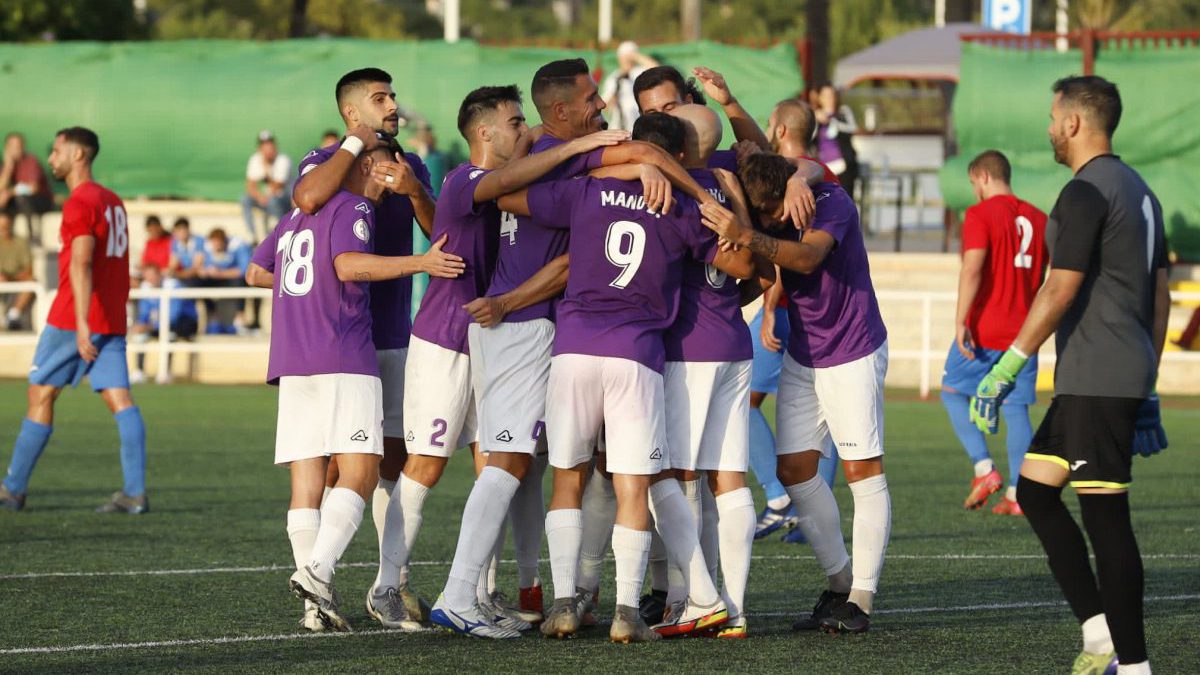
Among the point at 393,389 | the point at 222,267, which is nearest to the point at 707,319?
the point at 393,389

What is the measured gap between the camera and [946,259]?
873 inches

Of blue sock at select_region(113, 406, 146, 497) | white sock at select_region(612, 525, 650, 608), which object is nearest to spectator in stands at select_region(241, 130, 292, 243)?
blue sock at select_region(113, 406, 146, 497)

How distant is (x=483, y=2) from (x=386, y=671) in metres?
66.0

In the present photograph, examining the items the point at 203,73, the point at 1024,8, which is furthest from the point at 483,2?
the point at 203,73

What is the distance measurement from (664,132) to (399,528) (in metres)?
1.96

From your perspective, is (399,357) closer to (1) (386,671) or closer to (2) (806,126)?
(1) (386,671)

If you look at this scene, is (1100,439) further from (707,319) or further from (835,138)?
(835,138)

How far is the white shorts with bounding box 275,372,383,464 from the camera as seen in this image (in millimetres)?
7387

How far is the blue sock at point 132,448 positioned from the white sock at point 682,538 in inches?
196

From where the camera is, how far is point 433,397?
25.0ft

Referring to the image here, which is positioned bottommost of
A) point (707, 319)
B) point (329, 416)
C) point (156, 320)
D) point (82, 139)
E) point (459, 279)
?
point (156, 320)

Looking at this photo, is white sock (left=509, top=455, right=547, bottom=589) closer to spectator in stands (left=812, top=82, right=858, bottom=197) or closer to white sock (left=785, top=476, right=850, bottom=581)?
white sock (left=785, top=476, right=850, bottom=581)

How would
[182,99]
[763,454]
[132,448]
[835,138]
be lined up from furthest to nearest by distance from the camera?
[182,99] < [835,138] < [132,448] < [763,454]

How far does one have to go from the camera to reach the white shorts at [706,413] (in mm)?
7387
